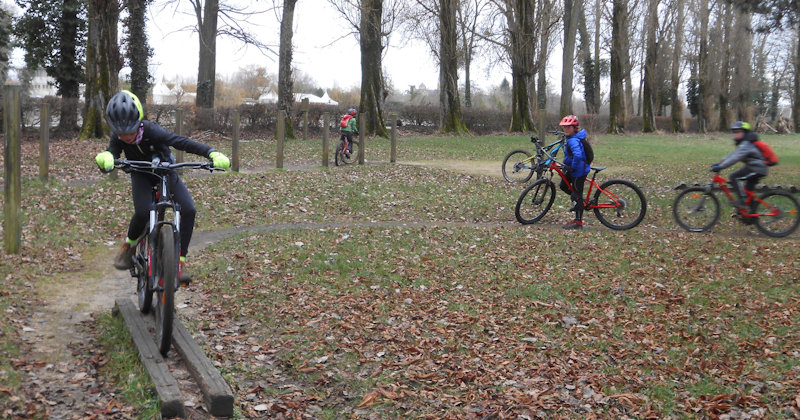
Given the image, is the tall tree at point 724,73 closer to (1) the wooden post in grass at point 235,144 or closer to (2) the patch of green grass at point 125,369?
A: (1) the wooden post in grass at point 235,144

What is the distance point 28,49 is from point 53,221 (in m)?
21.3

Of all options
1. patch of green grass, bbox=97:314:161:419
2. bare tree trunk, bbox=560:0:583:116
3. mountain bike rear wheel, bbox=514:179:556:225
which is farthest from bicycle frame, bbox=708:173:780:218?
bare tree trunk, bbox=560:0:583:116

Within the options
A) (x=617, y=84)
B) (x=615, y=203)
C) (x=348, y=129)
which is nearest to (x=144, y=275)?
(x=615, y=203)

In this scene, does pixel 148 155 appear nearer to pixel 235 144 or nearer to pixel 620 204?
pixel 620 204

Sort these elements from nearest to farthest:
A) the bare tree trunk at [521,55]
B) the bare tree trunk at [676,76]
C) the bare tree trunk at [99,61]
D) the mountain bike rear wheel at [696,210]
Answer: the mountain bike rear wheel at [696,210]
the bare tree trunk at [99,61]
the bare tree trunk at [521,55]
the bare tree trunk at [676,76]

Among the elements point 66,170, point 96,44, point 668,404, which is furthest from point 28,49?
point 668,404

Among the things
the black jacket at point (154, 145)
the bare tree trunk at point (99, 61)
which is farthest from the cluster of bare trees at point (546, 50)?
the black jacket at point (154, 145)

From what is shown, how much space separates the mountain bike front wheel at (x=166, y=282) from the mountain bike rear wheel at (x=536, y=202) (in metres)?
7.96

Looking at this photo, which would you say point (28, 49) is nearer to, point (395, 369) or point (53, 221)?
point (53, 221)

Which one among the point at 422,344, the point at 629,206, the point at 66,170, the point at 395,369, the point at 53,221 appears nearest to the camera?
the point at 395,369

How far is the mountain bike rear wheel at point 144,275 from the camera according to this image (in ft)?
18.7

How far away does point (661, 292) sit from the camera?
7.76 meters

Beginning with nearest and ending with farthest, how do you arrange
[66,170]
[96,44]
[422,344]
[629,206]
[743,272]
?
1. [422,344]
2. [743,272]
3. [629,206]
4. [66,170]
5. [96,44]

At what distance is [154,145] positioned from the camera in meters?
5.89
